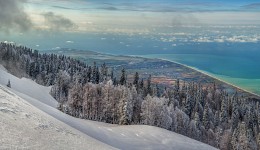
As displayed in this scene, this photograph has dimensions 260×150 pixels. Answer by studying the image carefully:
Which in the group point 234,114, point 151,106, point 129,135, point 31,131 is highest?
point 31,131

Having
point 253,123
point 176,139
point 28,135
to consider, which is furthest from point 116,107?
point 28,135

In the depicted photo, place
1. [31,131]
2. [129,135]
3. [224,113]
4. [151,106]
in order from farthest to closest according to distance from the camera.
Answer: [224,113] < [151,106] < [129,135] < [31,131]

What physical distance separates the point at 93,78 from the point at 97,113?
4333cm

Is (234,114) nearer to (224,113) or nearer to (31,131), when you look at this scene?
(224,113)

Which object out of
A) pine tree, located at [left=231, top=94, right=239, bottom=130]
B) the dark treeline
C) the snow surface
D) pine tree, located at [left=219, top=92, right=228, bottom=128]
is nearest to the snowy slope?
the snow surface

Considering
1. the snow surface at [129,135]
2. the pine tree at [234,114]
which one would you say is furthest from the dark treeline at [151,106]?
the snow surface at [129,135]

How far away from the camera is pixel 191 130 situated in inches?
5094

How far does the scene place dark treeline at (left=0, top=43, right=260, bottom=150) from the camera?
386ft

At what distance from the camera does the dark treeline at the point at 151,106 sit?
386ft

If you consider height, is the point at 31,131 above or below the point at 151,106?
above

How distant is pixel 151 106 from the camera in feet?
388

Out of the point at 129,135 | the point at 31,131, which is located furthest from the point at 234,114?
the point at 31,131

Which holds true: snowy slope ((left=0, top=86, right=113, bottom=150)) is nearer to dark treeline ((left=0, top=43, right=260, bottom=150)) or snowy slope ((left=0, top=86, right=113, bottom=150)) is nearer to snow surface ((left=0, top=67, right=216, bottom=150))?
snow surface ((left=0, top=67, right=216, bottom=150))

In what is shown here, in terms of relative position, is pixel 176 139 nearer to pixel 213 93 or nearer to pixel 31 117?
pixel 31 117
